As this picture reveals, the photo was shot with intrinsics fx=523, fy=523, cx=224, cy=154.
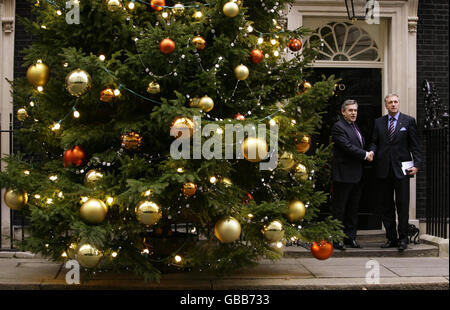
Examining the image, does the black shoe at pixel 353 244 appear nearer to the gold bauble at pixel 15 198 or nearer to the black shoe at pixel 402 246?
the black shoe at pixel 402 246

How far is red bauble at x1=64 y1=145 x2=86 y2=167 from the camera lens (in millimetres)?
5387

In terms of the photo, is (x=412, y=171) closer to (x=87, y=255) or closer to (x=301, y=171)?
(x=301, y=171)

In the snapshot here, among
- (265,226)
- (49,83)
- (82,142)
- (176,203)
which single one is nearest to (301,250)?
(265,226)

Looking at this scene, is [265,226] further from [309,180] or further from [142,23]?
[142,23]

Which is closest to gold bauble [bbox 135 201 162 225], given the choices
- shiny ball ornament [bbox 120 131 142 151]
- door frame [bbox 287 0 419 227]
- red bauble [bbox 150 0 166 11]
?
shiny ball ornament [bbox 120 131 142 151]

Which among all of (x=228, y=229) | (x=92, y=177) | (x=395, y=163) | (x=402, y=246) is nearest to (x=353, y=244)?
(x=402, y=246)

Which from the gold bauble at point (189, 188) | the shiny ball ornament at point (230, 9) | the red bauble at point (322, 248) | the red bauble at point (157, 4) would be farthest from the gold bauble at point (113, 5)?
the red bauble at point (322, 248)

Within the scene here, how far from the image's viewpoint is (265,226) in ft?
17.2

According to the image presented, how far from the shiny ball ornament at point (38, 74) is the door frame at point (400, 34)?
433 centimetres

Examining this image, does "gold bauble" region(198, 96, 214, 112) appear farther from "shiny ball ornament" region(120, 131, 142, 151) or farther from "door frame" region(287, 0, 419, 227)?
"door frame" region(287, 0, 419, 227)

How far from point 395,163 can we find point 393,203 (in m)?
0.60

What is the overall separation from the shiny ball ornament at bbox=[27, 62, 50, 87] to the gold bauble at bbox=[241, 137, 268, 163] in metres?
2.30

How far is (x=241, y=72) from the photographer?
5.41 m

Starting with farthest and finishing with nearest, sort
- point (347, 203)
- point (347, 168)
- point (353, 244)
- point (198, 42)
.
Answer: point (347, 203) → point (353, 244) → point (347, 168) → point (198, 42)
